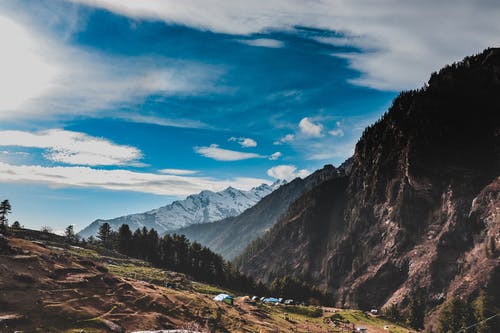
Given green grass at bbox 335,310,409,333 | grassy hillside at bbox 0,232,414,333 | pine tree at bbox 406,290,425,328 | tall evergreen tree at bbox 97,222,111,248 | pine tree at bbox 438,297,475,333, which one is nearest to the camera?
grassy hillside at bbox 0,232,414,333

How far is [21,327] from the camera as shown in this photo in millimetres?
47500

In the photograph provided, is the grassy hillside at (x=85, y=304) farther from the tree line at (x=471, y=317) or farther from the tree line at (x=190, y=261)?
the tree line at (x=190, y=261)

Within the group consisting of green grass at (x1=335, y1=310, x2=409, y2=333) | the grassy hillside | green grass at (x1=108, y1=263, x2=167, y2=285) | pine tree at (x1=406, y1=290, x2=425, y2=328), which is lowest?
pine tree at (x1=406, y1=290, x2=425, y2=328)

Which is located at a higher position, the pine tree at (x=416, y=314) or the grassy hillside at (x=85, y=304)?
the grassy hillside at (x=85, y=304)

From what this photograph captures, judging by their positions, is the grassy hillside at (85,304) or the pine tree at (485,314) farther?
the pine tree at (485,314)

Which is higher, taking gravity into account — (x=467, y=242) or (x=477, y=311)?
(x=467, y=242)

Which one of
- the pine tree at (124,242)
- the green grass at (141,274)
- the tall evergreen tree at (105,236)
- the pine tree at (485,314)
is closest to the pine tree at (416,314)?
the pine tree at (485,314)

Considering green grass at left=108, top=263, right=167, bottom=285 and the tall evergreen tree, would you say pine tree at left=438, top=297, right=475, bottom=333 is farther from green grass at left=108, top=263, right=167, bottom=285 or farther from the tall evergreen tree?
the tall evergreen tree

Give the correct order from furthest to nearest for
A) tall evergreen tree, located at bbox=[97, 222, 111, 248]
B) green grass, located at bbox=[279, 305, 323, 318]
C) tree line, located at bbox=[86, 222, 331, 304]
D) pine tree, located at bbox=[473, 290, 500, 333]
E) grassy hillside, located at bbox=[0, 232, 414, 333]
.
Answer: tall evergreen tree, located at bbox=[97, 222, 111, 248], tree line, located at bbox=[86, 222, 331, 304], green grass, located at bbox=[279, 305, 323, 318], pine tree, located at bbox=[473, 290, 500, 333], grassy hillside, located at bbox=[0, 232, 414, 333]

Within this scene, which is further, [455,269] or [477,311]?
[455,269]

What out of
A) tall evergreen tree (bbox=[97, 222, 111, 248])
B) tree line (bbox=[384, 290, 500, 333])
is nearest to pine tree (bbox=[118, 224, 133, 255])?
tall evergreen tree (bbox=[97, 222, 111, 248])

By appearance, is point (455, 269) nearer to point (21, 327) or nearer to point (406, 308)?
point (406, 308)

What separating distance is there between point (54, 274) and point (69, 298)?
926 centimetres

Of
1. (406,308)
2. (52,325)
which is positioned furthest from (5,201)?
Answer: (406,308)
